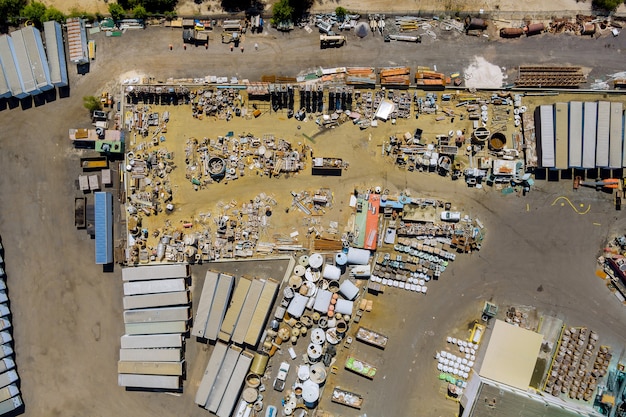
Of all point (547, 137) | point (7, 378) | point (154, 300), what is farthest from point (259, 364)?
point (547, 137)


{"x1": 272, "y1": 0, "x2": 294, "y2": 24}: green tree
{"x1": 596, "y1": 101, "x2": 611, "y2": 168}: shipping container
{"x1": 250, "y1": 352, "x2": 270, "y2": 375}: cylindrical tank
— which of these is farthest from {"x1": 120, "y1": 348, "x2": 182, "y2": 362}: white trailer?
{"x1": 596, "y1": 101, "x2": 611, "y2": 168}: shipping container

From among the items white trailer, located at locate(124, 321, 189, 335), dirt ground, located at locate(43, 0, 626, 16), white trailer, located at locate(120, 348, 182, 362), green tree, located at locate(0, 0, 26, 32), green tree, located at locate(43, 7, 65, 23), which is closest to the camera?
white trailer, located at locate(120, 348, 182, 362)

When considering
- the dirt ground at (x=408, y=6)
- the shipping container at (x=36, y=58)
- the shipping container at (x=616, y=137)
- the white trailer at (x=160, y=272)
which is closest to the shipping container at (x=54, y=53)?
the shipping container at (x=36, y=58)

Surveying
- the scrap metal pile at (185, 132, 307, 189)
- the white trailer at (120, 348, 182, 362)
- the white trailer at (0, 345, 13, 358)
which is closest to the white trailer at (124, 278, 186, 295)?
the white trailer at (120, 348, 182, 362)

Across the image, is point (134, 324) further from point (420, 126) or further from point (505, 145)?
point (505, 145)

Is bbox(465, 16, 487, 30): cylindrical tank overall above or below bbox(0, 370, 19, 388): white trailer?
above

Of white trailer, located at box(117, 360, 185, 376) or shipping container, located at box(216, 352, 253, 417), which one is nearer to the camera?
shipping container, located at box(216, 352, 253, 417)

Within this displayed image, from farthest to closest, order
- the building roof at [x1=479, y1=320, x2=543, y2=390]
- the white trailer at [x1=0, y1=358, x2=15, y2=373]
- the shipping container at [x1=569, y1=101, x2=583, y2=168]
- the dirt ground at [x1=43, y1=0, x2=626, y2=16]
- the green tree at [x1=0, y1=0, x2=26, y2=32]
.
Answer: the green tree at [x1=0, y1=0, x2=26, y2=32]
the dirt ground at [x1=43, y1=0, x2=626, y2=16]
the white trailer at [x1=0, y1=358, x2=15, y2=373]
the shipping container at [x1=569, y1=101, x2=583, y2=168]
the building roof at [x1=479, y1=320, x2=543, y2=390]

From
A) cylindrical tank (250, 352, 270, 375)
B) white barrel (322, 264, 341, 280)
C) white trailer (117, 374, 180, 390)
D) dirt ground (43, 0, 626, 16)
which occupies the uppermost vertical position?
dirt ground (43, 0, 626, 16)

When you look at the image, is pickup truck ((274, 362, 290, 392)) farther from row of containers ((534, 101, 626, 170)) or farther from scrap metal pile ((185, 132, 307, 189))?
row of containers ((534, 101, 626, 170))
